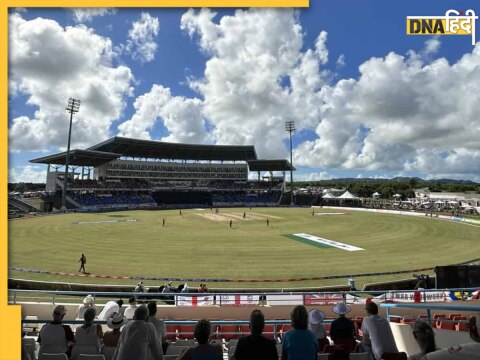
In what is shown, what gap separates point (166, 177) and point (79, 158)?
32.0 metres

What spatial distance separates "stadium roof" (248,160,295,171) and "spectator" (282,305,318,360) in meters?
98.5

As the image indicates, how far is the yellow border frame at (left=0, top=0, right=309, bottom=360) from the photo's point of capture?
3.25m

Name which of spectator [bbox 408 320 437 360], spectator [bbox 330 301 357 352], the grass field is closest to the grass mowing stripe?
the grass field

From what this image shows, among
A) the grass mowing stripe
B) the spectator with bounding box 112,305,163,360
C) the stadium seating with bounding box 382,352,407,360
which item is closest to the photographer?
the spectator with bounding box 112,305,163,360

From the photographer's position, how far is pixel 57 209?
71.2 m

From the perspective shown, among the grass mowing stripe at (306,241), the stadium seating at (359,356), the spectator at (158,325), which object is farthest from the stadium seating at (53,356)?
the grass mowing stripe at (306,241)

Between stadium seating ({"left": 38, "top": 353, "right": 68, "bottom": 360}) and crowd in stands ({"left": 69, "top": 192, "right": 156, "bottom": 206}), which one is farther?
crowd in stands ({"left": 69, "top": 192, "right": 156, "bottom": 206})

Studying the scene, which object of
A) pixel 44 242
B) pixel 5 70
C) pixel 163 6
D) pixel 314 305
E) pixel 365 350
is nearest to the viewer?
pixel 5 70

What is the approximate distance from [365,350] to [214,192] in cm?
10027

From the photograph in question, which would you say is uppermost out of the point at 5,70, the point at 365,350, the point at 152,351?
the point at 5,70

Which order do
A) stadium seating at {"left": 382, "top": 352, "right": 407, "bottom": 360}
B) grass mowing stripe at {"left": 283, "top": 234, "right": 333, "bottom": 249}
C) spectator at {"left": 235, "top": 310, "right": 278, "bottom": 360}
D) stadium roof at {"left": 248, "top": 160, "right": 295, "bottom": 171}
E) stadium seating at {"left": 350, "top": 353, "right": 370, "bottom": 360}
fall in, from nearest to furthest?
spectator at {"left": 235, "top": 310, "right": 278, "bottom": 360} → stadium seating at {"left": 382, "top": 352, "right": 407, "bottom": 360} → stadium seating at {"left": 350, "top": 353, "right": 370, "bottom": 360} → grass mowing stripe at {"left": 283, "top": 234, "right": 333, "bottom": 249} → stadium roof at {"left": 248, "top": 160, "right": 295, "bottom": 171}

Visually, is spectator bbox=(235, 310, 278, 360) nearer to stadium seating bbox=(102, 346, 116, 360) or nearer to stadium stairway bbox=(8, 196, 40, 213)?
stadium seating bbox=(102, 346, 116, 360)

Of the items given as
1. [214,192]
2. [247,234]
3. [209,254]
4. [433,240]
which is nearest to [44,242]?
[209,254]

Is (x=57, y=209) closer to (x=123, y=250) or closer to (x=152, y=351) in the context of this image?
(x=123, y=250)
